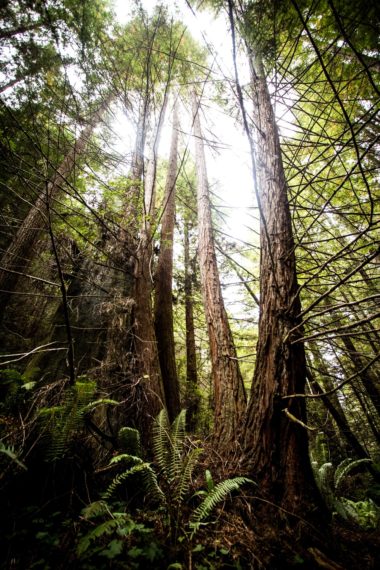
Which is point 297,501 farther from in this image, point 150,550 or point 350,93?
point 350,93

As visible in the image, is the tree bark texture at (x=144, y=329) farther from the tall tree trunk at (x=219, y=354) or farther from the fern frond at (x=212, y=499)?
the fern frond at (x=212, y=499)

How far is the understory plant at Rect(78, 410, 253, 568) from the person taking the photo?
1621 mm

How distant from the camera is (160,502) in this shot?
2.09 m

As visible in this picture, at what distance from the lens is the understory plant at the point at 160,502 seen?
162cm

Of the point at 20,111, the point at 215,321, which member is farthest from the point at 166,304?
the point at 20,111

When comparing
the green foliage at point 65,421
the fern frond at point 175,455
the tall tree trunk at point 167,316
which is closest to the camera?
the green foliage at point 65,421

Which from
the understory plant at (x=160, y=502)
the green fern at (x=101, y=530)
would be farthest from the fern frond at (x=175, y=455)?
the green fern at (x=101, y=530)

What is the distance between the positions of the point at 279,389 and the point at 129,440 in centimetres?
155

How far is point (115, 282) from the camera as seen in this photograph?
4.66 meters

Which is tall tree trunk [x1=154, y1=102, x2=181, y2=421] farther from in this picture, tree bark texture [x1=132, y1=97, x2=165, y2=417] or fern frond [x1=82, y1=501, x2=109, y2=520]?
fern frond [x1=82, y1=501, x2=109, y2=520]

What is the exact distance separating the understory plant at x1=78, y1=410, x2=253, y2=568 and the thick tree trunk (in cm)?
28

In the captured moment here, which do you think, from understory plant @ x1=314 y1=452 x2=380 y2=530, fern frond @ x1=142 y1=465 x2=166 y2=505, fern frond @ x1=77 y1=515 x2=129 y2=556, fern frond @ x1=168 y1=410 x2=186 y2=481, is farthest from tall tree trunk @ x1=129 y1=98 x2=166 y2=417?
understory plant @ x1=314 y1=452 x2=380 y2=530

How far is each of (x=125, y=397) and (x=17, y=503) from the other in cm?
161

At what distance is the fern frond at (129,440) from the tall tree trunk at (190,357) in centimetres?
316
